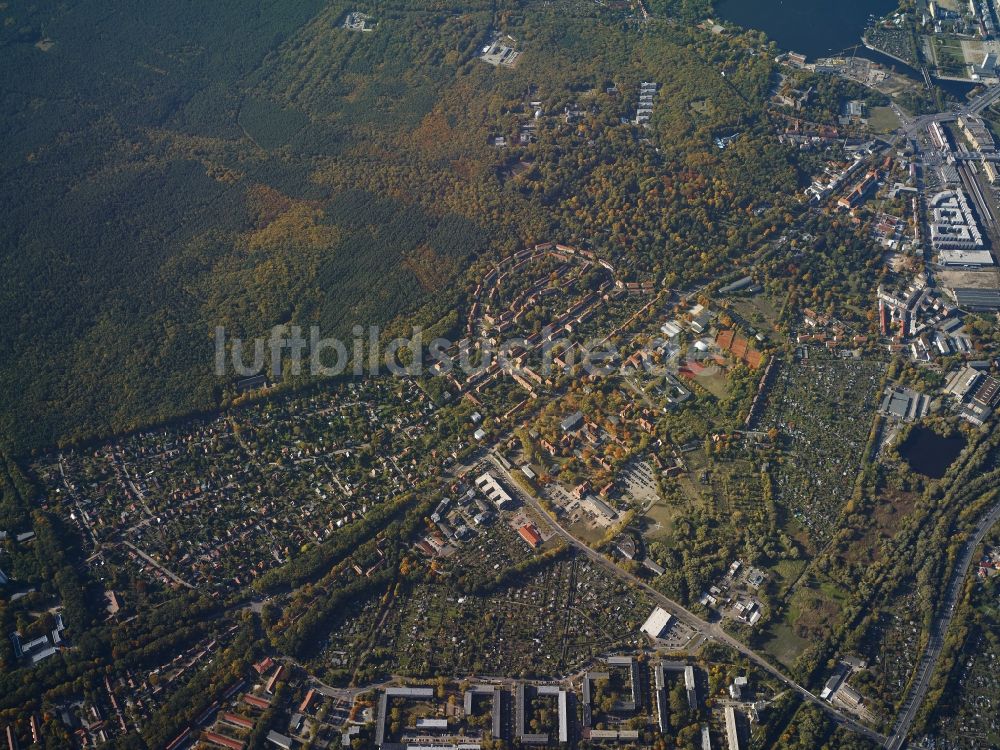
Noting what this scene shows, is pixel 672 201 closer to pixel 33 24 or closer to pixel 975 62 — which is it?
pixel 975 62

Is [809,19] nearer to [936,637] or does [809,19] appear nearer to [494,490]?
[494,490]

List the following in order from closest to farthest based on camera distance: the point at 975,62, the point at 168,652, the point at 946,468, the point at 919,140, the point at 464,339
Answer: the point at 168,652 < the point at 946,468 < the point at 464,339 < the point at 919,140 < the point at 975,62

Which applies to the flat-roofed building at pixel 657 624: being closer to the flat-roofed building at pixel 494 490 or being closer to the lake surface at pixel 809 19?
the flat-roofed building at pixel 494 490

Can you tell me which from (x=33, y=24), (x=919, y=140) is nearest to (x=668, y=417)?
(x=919, y=140)

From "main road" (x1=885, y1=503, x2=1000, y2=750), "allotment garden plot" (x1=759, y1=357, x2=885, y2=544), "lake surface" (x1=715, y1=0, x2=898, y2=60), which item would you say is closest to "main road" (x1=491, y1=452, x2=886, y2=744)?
"main road" (x1=885, y1=503, x2=1000, y2=750)

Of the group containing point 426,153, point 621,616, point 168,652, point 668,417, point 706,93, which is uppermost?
point 706,93

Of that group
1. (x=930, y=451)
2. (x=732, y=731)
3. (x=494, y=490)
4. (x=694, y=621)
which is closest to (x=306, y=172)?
(x=494, y=490)

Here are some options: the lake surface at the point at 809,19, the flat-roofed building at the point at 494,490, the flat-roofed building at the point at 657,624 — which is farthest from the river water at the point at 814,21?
the flat-roofed building at the point at 657,624
